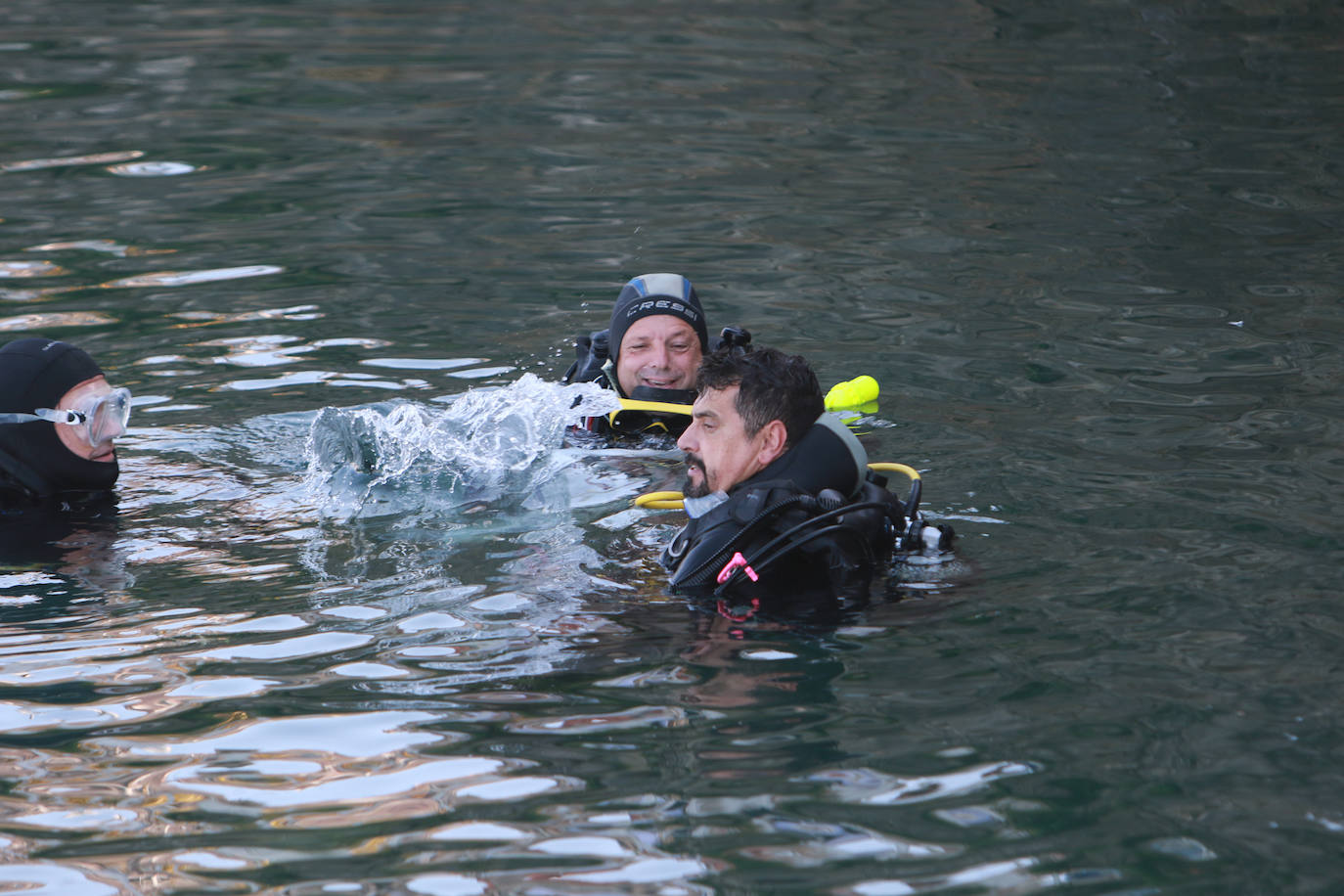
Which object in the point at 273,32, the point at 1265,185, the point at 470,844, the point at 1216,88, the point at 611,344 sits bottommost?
the point at 470,844

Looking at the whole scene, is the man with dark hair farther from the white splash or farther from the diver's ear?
the white splash

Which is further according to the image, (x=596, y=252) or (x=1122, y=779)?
(x=596, y=252)

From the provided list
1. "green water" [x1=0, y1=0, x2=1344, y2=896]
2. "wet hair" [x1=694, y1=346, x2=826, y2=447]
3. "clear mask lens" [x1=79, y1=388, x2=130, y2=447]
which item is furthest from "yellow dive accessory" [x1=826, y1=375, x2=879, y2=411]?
"clear mask lens" [x1=79, y1=388, x2=130, y2=447]

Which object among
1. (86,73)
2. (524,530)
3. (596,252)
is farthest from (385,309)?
(86,73)

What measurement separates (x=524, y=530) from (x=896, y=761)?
245 centimetres

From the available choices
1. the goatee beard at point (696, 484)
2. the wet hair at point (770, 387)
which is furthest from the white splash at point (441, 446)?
the wet hair at point (770, 387)

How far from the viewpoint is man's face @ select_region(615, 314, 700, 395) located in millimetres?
6938

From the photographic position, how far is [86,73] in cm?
1512

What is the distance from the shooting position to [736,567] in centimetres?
457

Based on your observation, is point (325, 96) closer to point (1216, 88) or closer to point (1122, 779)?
point (1216, 88)

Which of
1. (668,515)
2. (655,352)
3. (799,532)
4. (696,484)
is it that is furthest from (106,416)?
(799,532)

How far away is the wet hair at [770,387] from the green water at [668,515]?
2.19 feet

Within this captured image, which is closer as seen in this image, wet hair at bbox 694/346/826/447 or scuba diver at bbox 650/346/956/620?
scuba diver at bbox 650/346/956/620

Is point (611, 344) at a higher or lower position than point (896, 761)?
higher
